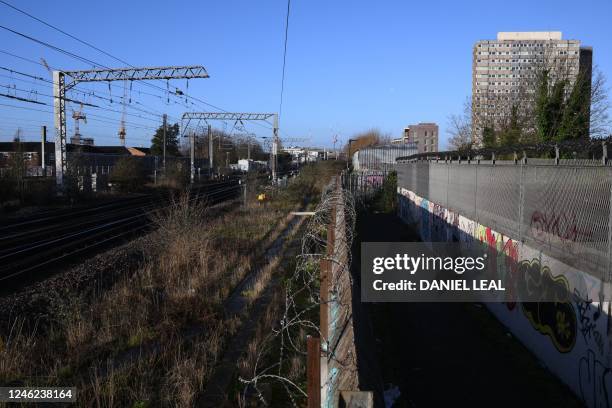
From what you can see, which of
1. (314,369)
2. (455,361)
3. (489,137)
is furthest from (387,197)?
(314,369)

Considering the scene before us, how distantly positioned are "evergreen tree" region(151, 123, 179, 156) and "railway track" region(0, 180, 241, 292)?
64.6 metres

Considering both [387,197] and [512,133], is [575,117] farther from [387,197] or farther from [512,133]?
[387,197]

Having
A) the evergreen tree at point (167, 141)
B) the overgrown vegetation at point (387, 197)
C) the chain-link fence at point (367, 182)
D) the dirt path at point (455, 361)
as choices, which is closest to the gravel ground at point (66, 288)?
the dirt path at point (455, 361)

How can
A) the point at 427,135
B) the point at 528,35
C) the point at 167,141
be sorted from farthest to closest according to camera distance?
the point at 528,35, the point at 427,135, the point at 167,141

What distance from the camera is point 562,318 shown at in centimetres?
707

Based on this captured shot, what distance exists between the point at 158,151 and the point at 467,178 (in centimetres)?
8624

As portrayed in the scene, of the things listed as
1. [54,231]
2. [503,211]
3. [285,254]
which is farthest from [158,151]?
[503,211]

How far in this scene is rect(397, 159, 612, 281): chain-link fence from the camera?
621 centimetres

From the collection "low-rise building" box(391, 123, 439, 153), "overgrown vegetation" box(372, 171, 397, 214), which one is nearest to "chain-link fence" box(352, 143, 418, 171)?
"overgrown vegetation" box(372, 171, 397, 214)
